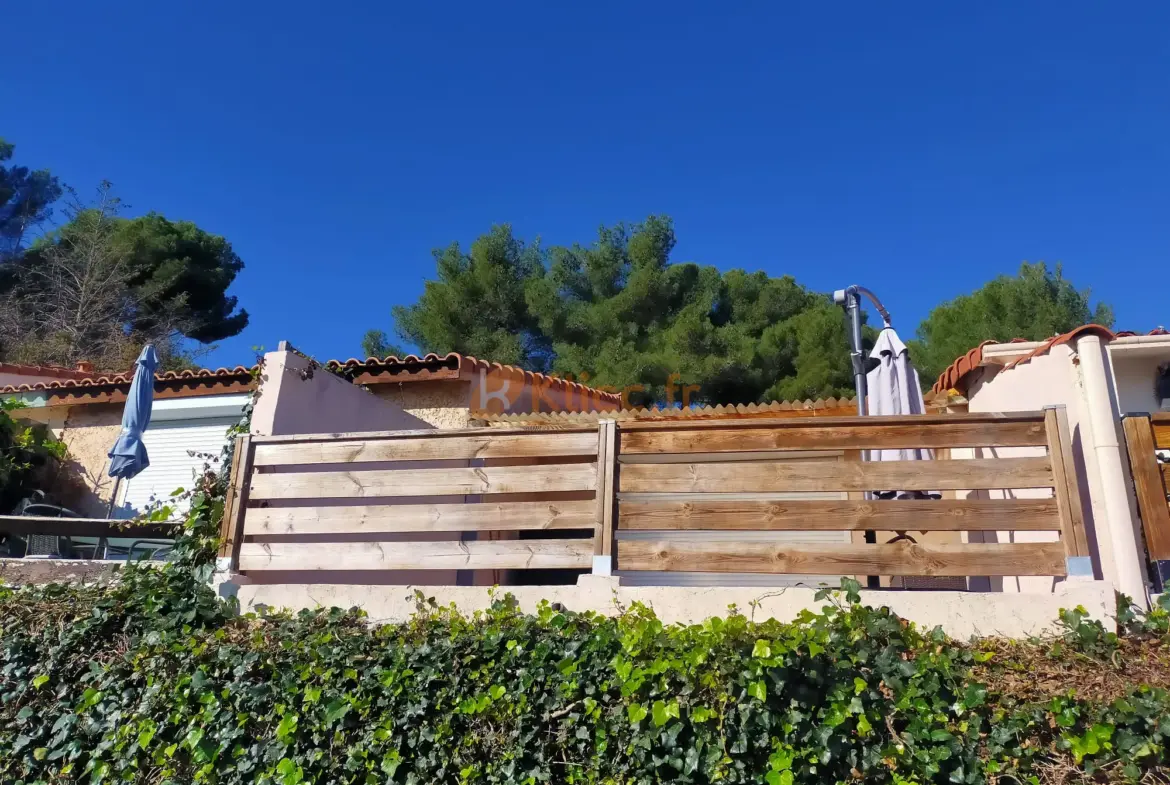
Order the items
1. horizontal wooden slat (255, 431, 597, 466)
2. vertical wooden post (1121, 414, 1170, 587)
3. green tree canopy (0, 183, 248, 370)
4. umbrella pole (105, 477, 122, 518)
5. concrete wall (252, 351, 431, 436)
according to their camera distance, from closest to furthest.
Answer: vertical wooden post (1121, 414, 1170, 587) < horizontal wooden slat (255, 431, 597, 466) < concrete wall (252, 351, 431, 436) < umbrella pole (105, 477, 122, 518) < green tree canopy (0, 183, 248, 370)

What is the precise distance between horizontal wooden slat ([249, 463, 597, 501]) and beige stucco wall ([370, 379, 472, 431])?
16.1 ft

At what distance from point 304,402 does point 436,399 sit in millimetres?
4108

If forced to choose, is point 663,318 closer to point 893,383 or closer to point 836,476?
point 893,383

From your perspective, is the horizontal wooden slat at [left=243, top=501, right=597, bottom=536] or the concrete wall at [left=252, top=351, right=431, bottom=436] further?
the concrete wall at [left=252, top=351, right=431, bottom=436]

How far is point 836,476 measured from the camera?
4.56m

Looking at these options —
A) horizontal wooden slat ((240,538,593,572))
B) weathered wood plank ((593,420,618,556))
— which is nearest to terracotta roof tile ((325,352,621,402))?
horizontal wooden slat ((240,538,593,572))

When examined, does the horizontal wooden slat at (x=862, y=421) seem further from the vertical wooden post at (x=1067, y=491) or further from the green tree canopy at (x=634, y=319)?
the green tree canopy at (x=634, y=319)

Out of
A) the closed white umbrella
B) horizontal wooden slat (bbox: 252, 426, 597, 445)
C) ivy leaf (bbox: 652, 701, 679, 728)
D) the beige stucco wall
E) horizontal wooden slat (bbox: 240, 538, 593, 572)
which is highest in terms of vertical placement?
the beige stucco wall

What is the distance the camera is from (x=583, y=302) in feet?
72.4

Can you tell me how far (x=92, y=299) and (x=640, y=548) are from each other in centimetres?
2579

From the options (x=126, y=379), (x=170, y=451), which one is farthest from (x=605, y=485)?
(x=126, y=379)

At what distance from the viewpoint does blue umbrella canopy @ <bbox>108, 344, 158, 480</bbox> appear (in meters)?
9.27

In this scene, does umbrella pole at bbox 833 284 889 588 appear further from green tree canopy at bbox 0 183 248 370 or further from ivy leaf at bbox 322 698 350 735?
green tree canopy at bbox 0 183 248 370

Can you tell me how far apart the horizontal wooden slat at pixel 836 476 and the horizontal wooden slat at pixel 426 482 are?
0.41 m
